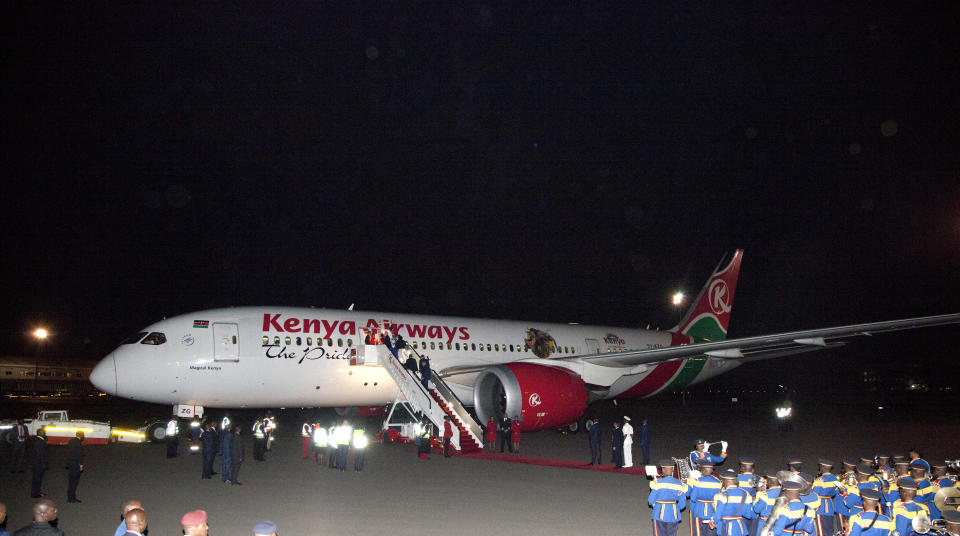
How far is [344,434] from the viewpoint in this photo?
1390cm

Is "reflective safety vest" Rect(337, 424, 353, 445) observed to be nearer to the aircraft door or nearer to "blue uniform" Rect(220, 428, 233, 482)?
"blue uniform" Rect(220, 428, 233, 482)

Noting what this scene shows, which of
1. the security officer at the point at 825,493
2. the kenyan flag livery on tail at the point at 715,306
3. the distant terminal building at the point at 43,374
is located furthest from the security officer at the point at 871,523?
the distant terminal building at the point at 43,374

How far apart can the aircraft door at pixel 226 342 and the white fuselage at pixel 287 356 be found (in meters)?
0.02

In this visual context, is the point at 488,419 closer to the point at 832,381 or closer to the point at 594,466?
the point at 594,466

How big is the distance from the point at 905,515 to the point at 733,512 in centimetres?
145

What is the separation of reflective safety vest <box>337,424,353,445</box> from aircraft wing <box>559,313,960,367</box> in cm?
723

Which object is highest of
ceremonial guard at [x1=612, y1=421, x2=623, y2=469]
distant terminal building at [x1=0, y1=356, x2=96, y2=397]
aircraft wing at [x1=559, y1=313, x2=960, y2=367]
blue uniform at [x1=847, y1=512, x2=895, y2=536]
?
distant terminal building at [x1=0, y1=356, x2=96, y2=397]

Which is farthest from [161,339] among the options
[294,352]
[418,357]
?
[418,357]

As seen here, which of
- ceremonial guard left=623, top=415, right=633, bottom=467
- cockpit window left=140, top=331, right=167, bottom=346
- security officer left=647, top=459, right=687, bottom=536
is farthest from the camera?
cockpit window left=140, top=331, right=167, bottom=346

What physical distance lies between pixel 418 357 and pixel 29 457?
9.20 meters

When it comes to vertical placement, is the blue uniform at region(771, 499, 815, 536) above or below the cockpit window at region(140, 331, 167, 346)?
below

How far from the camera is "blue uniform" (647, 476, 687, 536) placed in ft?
22.5

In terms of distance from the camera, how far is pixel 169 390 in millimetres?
16391

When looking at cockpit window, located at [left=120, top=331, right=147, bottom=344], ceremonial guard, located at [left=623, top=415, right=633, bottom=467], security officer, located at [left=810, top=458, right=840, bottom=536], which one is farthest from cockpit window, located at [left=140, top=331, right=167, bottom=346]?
security officer, located at [left=810, top=458, right=840, bottom=536]
